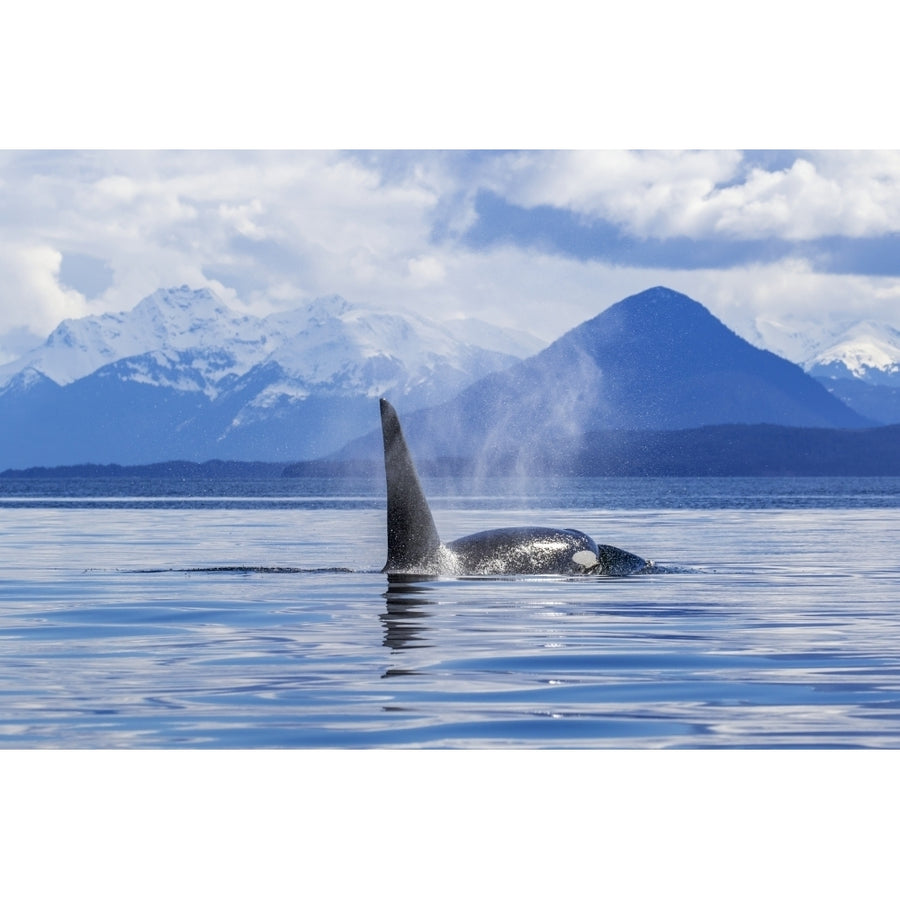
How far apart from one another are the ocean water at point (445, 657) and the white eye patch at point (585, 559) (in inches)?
30.7

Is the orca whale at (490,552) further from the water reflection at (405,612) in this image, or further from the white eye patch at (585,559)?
the water reflection at (405,612)

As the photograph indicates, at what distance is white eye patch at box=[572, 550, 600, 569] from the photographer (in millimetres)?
26703

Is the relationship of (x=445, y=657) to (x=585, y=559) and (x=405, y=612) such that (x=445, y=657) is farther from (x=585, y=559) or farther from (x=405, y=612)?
(x=585, y=559)

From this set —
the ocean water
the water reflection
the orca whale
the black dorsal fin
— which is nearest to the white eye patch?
the orca whale

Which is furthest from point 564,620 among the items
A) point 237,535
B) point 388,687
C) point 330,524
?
point 330,524

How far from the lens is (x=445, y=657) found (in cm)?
1664

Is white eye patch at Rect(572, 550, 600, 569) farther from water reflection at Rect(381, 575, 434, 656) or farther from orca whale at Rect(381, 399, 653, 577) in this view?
water reflection at Rect(381, 575, 434, 656)

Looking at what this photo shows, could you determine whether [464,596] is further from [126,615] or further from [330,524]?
[330,524]

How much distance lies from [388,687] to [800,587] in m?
13.3

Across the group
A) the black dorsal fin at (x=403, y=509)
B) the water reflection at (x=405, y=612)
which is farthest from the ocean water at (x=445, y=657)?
the black dorsal fin at (x=403, y=509)

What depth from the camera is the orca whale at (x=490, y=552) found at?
25.2 meters

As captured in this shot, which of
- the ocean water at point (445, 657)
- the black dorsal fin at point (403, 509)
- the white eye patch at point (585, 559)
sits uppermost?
the black dorsal fin at point (403, 509)

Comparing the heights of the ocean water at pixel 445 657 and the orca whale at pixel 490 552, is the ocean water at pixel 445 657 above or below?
below
